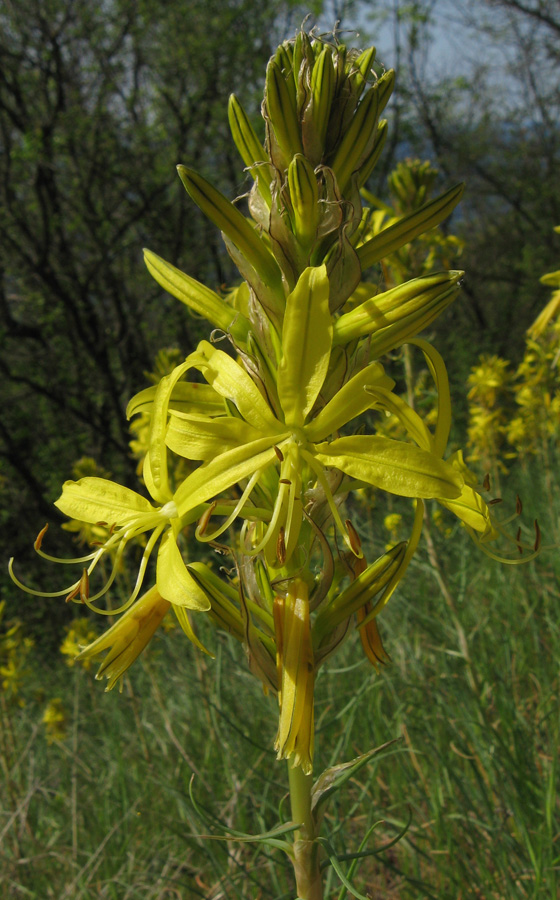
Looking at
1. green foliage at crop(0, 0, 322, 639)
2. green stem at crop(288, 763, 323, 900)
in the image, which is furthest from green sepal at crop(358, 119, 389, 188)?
green foliage at crop(0, 0, 322, 639)

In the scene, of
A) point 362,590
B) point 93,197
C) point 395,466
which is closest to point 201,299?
point 395,466

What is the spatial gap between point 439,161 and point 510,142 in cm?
393

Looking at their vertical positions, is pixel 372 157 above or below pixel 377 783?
above

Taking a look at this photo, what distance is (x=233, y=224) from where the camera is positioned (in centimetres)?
113

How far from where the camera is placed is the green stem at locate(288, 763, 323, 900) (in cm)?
111

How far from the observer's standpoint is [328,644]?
3.72 ft

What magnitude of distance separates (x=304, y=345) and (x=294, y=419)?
5.1 inches

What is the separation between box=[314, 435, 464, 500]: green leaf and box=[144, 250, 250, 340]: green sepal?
0.35 meters

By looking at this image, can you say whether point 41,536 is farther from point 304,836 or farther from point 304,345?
point 304,836

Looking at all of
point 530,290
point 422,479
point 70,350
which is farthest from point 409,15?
point 422,479

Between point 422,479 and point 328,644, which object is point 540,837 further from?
point 422,479

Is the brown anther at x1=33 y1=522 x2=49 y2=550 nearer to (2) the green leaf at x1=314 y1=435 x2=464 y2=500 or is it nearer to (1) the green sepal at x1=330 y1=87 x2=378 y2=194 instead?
(2) the green leaf at x1=314 y1=435 x2=464 y2=500

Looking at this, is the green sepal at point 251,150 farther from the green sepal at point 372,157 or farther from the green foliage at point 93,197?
the green foliage at point 93,197

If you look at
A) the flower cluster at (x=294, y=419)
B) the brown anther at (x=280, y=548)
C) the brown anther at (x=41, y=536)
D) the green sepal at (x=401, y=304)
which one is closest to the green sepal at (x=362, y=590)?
the flower cluster at (x=294, y=419)
